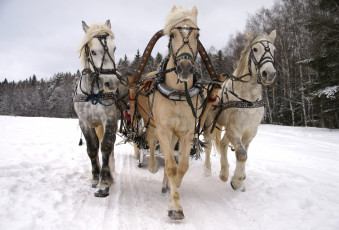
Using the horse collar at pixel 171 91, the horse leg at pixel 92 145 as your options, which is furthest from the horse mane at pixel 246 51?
the horse leg at pixel 92 145

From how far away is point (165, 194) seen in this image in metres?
4.02

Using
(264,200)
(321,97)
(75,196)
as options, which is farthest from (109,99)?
(321,97)

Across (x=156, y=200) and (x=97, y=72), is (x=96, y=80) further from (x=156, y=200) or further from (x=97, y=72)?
(x=156, y=200)

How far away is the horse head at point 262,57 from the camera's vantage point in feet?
12.0

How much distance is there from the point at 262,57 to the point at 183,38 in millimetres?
1516

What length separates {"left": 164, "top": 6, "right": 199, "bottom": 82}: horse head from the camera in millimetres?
2801

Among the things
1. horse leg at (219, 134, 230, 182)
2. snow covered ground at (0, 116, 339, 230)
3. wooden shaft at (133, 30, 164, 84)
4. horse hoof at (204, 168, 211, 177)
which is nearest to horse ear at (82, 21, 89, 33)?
wooden shaft at (133, 30, 164, 84)

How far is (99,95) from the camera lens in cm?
384

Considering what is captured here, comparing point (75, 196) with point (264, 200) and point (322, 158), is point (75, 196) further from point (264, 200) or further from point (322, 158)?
point (322, 158)

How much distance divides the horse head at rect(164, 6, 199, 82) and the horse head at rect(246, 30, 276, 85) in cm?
123

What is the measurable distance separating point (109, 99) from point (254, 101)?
245 cm

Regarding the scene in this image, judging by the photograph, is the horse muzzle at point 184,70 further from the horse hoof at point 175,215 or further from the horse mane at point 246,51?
the horse mane at point 246,51

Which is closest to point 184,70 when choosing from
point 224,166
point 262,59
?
point 262,59

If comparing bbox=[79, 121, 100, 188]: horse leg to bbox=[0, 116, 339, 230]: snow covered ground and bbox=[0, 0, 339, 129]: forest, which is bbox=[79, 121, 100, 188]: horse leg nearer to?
bbox=[0, 116, 339, 230]: snow covered ground
